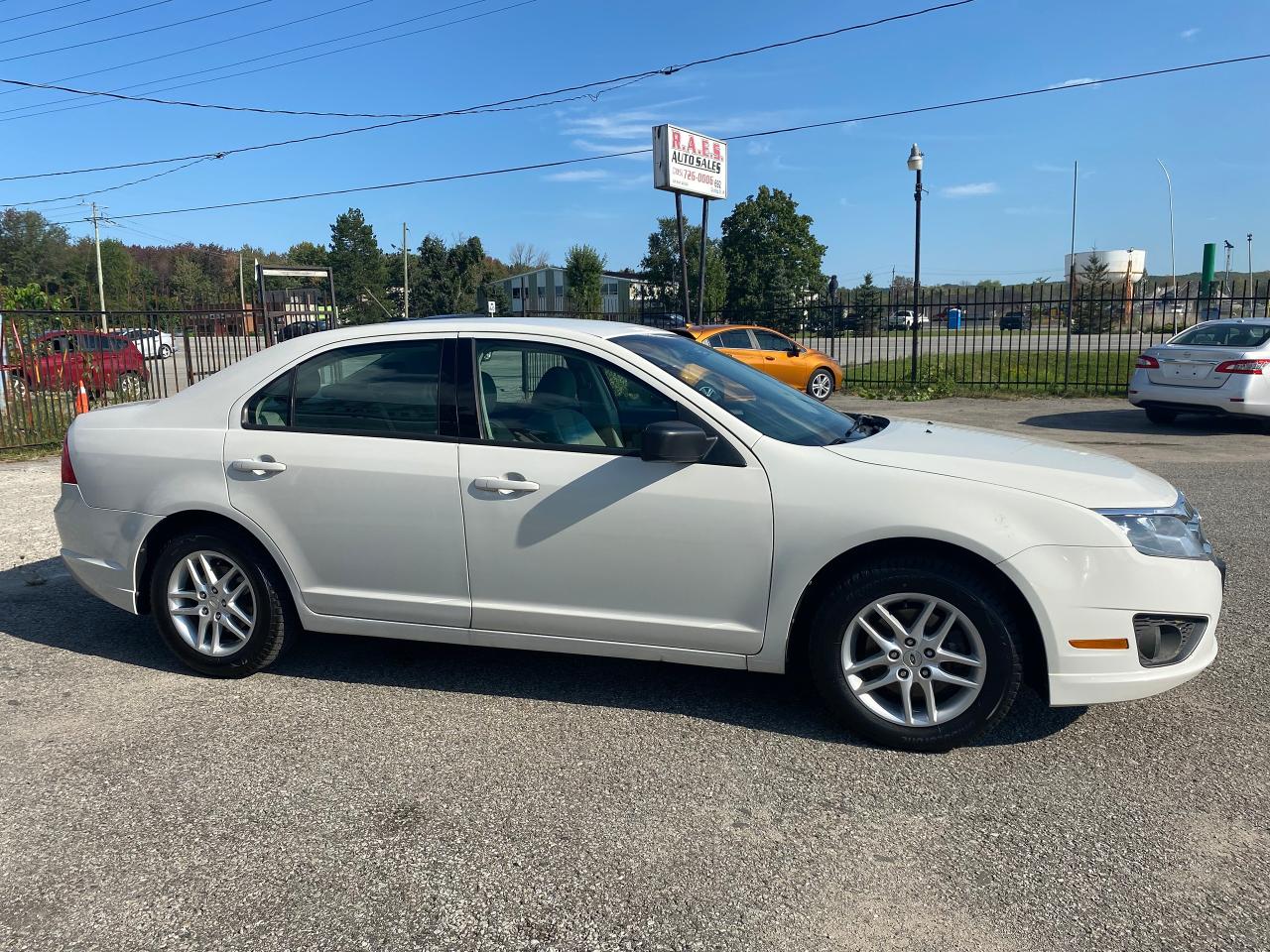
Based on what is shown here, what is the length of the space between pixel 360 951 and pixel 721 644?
1721 mm

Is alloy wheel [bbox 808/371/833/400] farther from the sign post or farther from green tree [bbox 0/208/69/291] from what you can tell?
green tree [bbox 0/208/69/291]

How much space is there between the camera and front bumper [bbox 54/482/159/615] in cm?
443

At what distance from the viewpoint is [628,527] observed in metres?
3.72

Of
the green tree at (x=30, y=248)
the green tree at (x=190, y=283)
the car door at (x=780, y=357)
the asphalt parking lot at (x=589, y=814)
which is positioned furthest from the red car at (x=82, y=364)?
the green tree at (x=30, y=248)

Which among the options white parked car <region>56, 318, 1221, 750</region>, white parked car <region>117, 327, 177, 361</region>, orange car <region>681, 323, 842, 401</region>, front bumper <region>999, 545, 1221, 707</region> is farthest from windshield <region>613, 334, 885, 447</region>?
orange car <region>681, 323, 842, 401</region>

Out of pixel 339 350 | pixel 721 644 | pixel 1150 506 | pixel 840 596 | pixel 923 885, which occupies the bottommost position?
pixel 923 885

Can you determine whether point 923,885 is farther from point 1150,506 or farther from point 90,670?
point 90,670

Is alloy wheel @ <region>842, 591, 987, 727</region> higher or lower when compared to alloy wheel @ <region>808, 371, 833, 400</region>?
lower

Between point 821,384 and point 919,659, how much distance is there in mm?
15547

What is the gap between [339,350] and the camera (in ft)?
14.2

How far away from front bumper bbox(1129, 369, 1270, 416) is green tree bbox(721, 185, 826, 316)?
54186mm

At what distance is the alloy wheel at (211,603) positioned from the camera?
433 centimetres

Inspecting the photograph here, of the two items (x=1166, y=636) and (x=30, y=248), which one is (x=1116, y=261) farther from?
(x=30, y=248)

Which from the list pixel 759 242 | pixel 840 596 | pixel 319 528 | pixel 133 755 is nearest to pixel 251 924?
pixel 133 755
